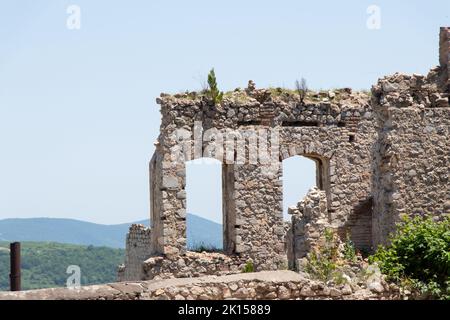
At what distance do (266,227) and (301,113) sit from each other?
98.5 inches

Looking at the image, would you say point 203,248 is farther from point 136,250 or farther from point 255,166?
point 136,250

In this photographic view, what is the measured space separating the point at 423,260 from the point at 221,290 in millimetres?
3105

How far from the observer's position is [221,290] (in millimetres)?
13258

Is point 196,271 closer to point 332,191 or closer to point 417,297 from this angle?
point 332,191

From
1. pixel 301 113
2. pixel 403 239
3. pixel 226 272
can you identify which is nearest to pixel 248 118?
pixel 301 113

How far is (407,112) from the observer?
1828 cm

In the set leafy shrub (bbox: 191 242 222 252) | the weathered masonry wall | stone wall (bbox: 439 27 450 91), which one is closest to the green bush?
stone wall (bbox: 439 27 450 91)

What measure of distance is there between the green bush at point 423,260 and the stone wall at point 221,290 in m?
0.71

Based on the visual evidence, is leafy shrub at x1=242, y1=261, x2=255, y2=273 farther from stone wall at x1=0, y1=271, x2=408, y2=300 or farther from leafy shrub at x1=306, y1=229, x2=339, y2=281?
stone wall at x1=0, y1=271, x2=408, y2=300

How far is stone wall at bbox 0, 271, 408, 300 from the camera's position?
41.4ft

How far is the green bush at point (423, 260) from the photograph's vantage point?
14.5 m

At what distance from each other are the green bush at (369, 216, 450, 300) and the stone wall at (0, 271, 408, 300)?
0.71m

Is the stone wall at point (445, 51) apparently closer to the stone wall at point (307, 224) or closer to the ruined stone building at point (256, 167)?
the ruined stone building at point (256, 167)

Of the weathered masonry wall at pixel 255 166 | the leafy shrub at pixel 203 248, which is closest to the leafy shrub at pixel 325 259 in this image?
the weathered masonry wall at pixel 255 166
